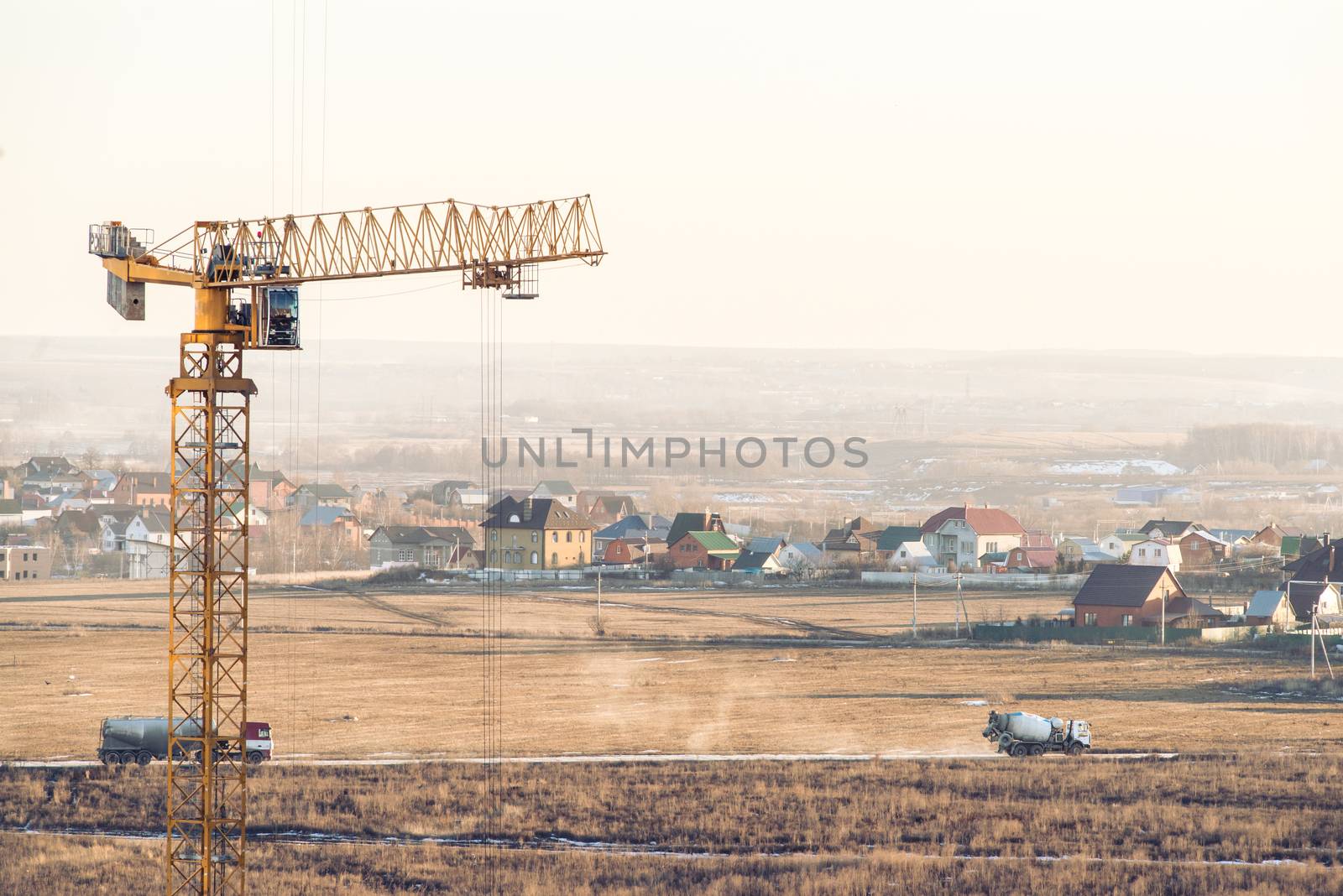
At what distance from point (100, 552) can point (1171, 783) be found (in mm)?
117384

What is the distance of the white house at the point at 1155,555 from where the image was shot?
131m

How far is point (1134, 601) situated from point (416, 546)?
73962 mm

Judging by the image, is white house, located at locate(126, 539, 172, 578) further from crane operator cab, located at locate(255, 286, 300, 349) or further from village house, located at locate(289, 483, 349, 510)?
crane operator cab, located at locate(255, 286, 300, 349)

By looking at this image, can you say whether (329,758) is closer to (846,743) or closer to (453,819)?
(453,819)

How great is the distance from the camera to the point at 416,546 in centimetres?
14712

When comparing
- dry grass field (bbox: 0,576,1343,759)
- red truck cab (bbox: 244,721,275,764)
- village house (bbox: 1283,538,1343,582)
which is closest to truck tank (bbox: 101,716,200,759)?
red truck cab (bbox: 244,721,275,764)

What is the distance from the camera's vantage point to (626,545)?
14112 centimetres

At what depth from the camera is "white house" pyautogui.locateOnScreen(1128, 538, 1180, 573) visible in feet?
431

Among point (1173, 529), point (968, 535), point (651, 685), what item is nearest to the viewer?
point (651, 685)

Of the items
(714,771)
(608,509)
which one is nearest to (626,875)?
(714,771)

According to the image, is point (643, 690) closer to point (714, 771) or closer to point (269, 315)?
point (714, 771)

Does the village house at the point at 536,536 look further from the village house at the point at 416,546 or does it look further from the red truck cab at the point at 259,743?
the red truck cab at the point at 259,743

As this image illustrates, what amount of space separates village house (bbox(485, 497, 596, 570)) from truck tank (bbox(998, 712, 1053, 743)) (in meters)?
79.8

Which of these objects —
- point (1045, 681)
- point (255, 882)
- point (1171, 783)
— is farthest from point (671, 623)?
point (255, 882)
